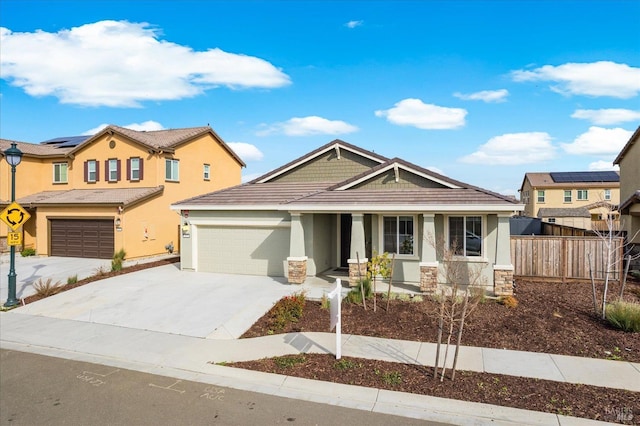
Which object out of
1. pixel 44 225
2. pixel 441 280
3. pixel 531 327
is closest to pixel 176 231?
pixel 44 225

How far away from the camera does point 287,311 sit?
10695 millimetres

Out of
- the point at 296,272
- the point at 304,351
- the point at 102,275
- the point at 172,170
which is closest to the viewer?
the point at 304,351

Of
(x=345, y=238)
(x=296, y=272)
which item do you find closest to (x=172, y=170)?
(x=345, y=238)

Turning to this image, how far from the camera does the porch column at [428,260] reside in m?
13.0

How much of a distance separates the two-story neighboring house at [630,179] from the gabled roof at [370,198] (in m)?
9.95

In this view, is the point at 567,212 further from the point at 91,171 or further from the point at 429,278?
the point at 91,171

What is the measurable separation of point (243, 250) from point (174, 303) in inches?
184

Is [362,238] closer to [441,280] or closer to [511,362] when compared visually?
[441,280]

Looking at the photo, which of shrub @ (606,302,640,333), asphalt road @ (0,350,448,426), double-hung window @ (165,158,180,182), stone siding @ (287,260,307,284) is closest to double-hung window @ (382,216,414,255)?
stone siding @ (287,260,307,284)

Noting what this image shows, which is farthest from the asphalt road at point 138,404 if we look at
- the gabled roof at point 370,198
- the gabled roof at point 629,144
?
the gabled roof at point 629,144

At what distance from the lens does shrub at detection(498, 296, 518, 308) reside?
37.4 feet

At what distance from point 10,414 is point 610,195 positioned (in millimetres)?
54003

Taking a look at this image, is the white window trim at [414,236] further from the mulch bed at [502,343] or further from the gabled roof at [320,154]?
the gabled roof at [320,154]

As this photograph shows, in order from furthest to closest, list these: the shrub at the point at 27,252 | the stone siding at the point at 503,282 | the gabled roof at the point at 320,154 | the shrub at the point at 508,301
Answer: the shrub at the point at 27,252, the gabled roof at the point at 320,154, the stone siding at the point at 503,282, the shrub at the point at 508,301
